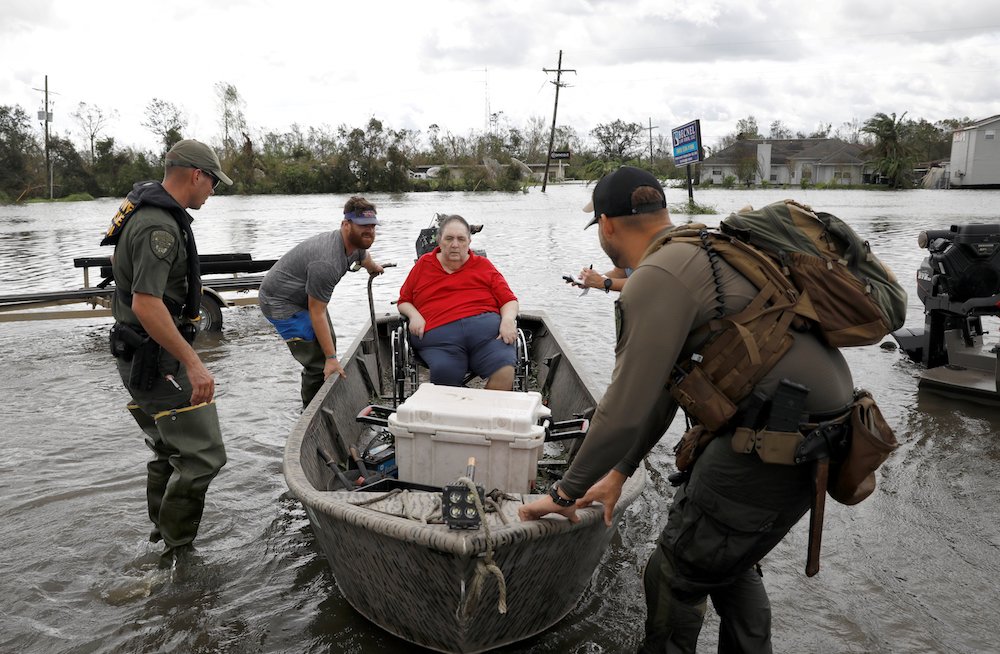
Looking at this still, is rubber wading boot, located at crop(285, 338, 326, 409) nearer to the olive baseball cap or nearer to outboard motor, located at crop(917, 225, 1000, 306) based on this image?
the olive baseball cap

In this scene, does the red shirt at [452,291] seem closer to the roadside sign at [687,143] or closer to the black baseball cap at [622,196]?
the black baseball cap at [622,196]

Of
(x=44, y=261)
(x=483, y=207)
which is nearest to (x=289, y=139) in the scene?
(x=483, y=207)

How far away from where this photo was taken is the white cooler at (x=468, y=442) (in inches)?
150

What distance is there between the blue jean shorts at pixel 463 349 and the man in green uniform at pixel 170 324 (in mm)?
1914

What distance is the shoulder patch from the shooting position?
11.2 feet

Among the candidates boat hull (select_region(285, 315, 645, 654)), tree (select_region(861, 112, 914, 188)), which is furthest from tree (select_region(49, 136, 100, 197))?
tree (select_region(861, 112, 914, 188))

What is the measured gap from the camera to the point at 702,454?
97.6 inches

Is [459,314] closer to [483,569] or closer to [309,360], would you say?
[309,360]

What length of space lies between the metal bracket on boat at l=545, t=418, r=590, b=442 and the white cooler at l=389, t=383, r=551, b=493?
8.6 inches

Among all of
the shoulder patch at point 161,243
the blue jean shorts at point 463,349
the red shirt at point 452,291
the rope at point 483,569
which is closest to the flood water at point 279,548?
the rope at point 483,569

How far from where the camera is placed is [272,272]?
579 cm

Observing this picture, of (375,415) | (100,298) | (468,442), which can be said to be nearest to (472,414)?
(468,442)

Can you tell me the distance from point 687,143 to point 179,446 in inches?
951

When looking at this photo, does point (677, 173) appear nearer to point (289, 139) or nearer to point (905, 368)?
point (289, 139)
